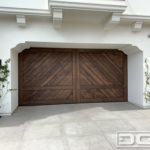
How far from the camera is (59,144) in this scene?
2.01 metres

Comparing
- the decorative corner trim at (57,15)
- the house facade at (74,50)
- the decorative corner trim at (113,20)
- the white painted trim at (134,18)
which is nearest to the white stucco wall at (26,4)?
the house facade at (74,50)

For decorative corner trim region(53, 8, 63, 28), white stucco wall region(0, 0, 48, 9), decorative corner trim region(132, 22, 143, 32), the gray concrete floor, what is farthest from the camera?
decorative corner trim region(132, 22, 143, 32)

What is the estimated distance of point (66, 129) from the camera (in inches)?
99.7

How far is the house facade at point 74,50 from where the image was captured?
3.14 metres

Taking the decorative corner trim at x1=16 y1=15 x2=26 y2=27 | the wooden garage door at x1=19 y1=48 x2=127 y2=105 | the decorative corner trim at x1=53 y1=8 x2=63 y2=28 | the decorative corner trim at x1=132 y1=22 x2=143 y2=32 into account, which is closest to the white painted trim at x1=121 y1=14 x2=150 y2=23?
the decorative corner trim at x1=132 y1=22 x2=143 y2=32

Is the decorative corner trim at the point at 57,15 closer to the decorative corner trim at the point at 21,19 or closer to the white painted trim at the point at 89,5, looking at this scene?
the white painted trim at the point at 89,5

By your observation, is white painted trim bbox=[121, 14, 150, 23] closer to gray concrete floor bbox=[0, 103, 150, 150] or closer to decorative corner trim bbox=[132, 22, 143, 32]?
decorative corner trim bbox=[132, 22, 143, 32]

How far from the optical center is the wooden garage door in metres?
4.41

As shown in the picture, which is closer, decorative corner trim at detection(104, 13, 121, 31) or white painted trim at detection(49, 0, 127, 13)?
white painted trim at detection(49, 0, 127, 13)

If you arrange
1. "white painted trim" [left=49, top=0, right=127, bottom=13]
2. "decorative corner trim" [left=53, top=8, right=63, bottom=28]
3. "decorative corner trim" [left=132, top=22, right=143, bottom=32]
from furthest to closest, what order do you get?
"decorative corner trim" [left=132, top=22, right=143, bottom=32]
"decorative corner trim" [left=53, top=8, right=63, bottom=28]
"white painted trim" [left=49, top=0, right=127, bottom=13]

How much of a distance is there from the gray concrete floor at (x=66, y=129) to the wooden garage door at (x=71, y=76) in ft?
3.49

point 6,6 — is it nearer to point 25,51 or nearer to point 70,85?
point 25,51

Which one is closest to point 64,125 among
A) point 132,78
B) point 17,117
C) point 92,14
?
point 17,117

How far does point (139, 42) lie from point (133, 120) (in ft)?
7.67
